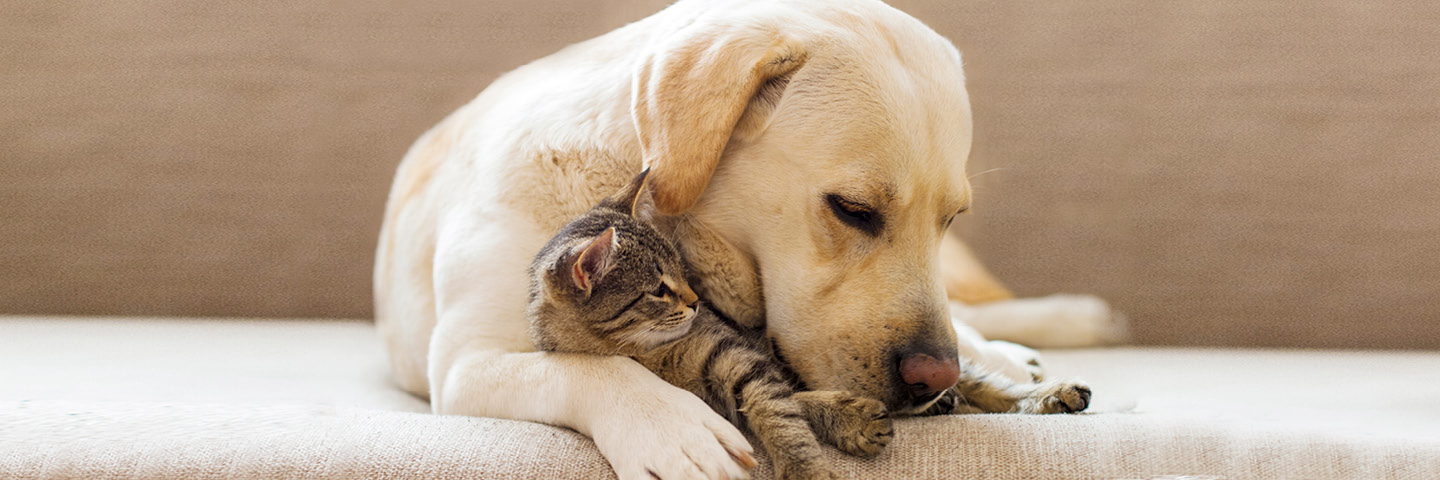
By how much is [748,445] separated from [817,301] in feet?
0.88

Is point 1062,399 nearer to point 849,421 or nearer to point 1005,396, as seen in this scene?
point 1005,396

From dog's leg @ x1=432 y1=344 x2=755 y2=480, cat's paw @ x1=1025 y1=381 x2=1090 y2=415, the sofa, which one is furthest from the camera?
the sofa

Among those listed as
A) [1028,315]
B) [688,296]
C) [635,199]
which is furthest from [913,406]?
[1028,315]

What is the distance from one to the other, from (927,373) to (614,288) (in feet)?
1.10

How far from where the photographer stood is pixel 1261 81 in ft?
6.31

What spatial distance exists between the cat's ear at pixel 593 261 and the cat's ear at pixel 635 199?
0.08 metres

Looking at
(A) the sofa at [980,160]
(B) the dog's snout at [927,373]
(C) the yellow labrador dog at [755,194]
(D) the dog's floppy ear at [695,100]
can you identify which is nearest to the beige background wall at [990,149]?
(A) the sofa at [980,160]

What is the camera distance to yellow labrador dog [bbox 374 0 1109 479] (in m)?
1.06

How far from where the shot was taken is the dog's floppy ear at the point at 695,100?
1.05 metres

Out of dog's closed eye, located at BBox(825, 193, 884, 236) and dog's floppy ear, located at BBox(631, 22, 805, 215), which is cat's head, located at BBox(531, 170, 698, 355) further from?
dog's closed eye, located at BBox(825, 193, 884, 236)

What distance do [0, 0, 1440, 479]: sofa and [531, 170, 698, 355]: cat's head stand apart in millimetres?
815

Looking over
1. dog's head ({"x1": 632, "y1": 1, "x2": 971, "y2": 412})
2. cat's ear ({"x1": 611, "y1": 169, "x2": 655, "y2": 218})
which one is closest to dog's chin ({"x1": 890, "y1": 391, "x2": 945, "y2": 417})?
dog's head ({"x1": 632, "y1": 1, "x2": 971, "y2": 412})

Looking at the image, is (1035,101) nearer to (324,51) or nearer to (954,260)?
(954,260)

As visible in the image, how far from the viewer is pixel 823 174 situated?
1105mm
